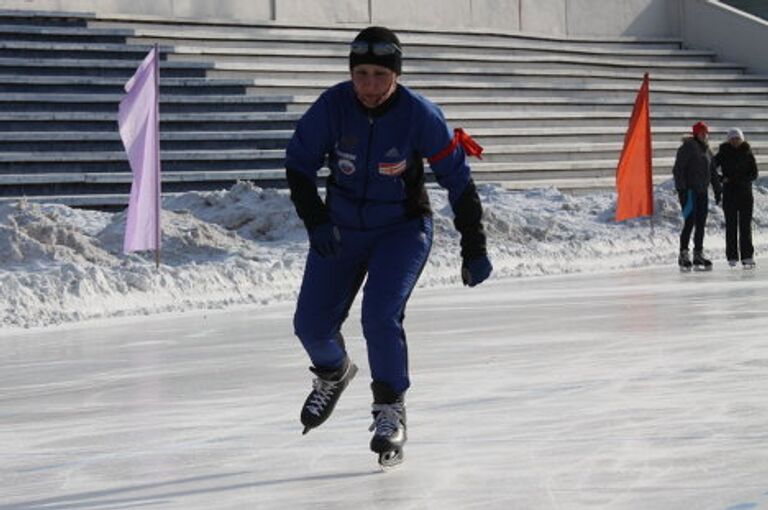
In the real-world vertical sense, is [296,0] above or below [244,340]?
above

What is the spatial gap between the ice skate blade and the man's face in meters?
1.06

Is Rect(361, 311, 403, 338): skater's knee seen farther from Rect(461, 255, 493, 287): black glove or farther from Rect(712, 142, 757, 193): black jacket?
Rect(712, 142, 757, 193): black jacket

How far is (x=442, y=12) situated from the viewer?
1212 inches

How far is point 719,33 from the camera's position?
34.0m

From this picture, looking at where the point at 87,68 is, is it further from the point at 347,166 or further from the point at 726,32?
the point at 347,166

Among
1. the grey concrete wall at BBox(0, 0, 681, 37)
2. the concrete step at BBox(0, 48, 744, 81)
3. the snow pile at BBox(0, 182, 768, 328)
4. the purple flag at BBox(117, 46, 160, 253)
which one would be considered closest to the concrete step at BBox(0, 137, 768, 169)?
the concrete step at BBox(0, 48, 744, 81)

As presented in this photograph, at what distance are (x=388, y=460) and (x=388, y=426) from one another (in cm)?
15

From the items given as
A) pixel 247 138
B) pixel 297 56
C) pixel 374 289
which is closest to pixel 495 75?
pixel 297 56

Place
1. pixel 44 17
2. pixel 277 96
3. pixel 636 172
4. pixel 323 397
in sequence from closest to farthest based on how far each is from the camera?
pixel 323 397, pixel 636 172, pixel 44 17, pixel 277 96

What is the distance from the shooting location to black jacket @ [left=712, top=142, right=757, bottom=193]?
1883 cm

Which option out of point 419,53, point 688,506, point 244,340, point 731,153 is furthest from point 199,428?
point 419,53

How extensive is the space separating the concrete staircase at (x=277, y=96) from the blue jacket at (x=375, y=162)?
14.5m

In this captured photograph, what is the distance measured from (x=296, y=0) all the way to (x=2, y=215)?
11955 mm

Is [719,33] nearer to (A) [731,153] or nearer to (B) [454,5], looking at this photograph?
(B) [454,5]
